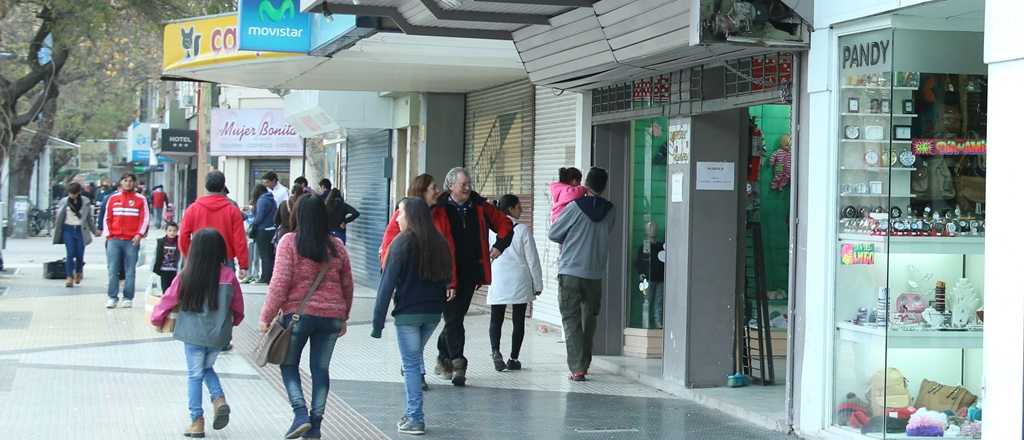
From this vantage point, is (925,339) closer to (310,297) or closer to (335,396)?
(310,297)

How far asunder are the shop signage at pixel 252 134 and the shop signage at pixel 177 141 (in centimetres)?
1108

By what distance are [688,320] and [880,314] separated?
2455 millimetres

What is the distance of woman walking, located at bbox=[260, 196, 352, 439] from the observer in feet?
26.9

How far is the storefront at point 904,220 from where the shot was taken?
26.7ft

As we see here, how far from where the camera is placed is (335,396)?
10477mm

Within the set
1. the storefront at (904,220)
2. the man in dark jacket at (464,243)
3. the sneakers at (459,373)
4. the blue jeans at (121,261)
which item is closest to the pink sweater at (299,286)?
the man in dark jacket at (464,243)

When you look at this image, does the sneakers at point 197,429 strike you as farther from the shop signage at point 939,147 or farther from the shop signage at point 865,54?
the shop signage at point 939,147

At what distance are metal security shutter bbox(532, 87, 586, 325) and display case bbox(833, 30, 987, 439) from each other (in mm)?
6628

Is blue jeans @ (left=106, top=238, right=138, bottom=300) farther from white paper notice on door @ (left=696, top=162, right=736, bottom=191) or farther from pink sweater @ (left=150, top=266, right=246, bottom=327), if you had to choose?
white paper notice on door @ (left=696, top=162, right=736, bottom=191)

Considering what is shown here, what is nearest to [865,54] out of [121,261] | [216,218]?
[216,218]

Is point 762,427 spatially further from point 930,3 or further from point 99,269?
point 99,269

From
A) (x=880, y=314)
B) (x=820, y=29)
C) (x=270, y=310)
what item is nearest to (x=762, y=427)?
(x=880, y=314)

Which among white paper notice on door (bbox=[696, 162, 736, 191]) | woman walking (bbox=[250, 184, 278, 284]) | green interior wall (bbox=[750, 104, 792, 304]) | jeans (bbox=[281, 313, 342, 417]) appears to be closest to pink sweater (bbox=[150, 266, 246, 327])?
jeans (bbox=[281, 313, 342, 417])

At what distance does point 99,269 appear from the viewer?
26.2m
